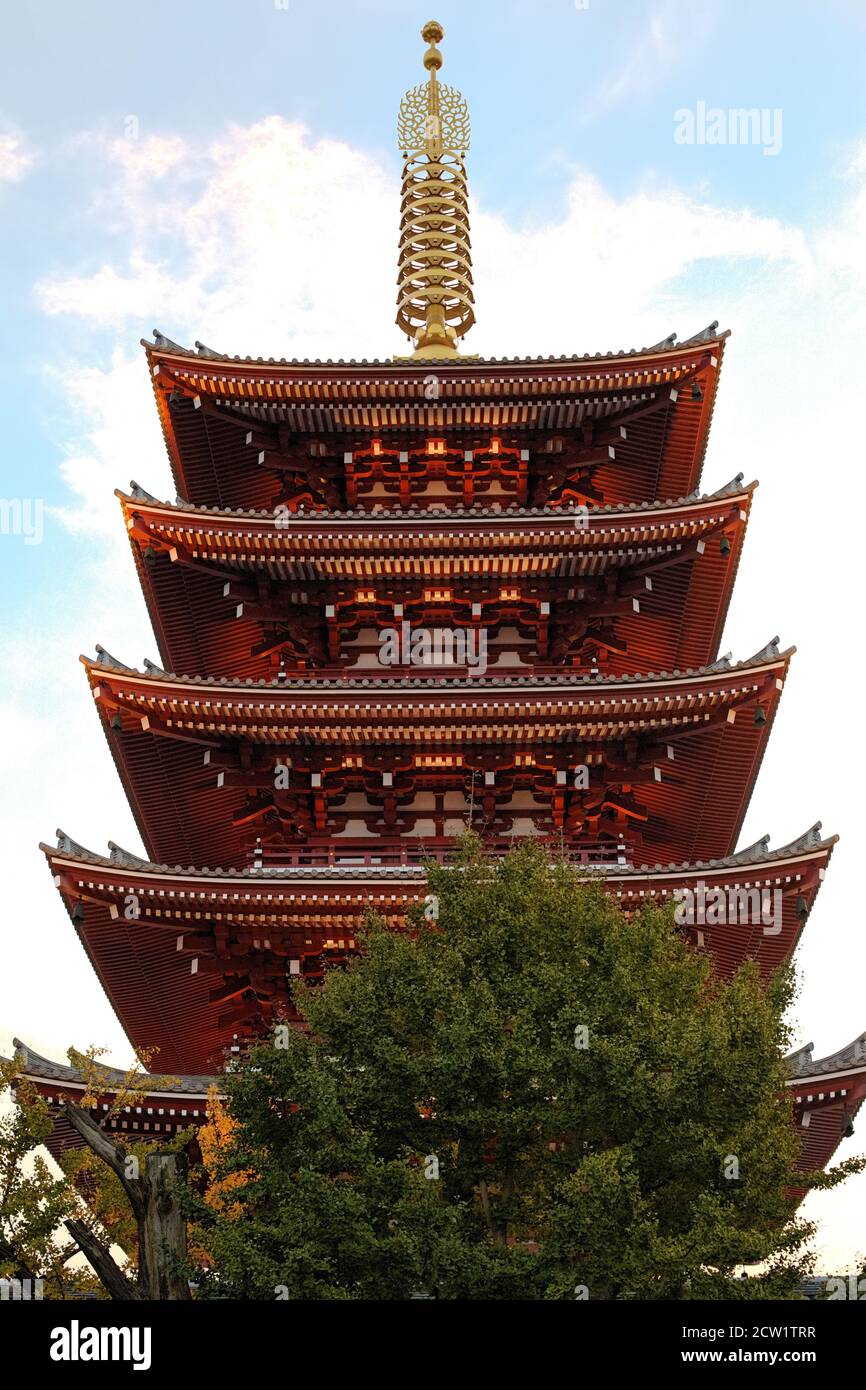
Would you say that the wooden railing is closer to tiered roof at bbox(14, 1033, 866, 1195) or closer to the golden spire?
tiered roof at bbox(14, 1033, 866, 1195)

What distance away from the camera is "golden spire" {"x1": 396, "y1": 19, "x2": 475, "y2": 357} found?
1404 inches

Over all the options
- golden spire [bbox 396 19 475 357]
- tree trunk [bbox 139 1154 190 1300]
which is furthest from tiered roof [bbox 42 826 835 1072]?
golden spire [bbox 396 19 475 357]

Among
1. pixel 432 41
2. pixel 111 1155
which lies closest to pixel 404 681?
pixel 111 1155

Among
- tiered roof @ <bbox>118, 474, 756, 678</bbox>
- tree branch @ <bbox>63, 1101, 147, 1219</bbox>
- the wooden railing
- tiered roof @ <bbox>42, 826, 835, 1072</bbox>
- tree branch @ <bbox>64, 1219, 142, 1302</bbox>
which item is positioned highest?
tiered roof @ <bbox>118, 474, 756, 678</bbox>

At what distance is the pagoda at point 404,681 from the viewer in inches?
924

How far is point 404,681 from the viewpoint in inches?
1001

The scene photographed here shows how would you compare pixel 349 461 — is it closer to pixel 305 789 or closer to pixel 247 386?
pixel 247 386

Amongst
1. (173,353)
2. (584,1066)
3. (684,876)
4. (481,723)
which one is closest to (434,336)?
(173,353)

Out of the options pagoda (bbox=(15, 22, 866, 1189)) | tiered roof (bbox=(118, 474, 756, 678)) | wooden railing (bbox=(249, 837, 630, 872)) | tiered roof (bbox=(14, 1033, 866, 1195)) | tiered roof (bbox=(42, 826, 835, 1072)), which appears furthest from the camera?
tiered roof (bbox=(118, 474, 756, 678))

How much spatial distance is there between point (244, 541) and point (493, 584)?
497 centimetres

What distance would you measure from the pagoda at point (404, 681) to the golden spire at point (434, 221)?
5992mm

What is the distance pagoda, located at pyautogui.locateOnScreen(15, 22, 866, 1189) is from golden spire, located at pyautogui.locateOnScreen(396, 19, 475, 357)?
19.7 ft

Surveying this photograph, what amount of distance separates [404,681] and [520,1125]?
10997 millimetres

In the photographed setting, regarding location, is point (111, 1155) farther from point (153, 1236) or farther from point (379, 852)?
point (379, 852)
